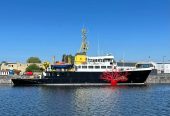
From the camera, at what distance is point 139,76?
103 metres

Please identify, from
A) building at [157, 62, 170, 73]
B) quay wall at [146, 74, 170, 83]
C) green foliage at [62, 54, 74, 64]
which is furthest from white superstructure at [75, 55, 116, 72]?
building at [157, 62, 170, 73]

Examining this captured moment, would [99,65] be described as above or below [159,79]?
above

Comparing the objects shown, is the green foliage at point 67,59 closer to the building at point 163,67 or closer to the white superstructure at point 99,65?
the white superstructure at point 99,65

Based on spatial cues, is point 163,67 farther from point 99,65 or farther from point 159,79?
point 99,65

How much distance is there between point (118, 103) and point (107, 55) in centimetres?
4785

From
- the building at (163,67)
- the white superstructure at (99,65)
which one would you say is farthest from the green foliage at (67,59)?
the building at (163,67)

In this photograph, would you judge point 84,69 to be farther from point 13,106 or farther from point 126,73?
point 13,106

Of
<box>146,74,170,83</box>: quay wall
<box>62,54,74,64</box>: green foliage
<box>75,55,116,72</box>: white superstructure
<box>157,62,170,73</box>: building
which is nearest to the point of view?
<box>75,55,116,72</box>: white superstructure

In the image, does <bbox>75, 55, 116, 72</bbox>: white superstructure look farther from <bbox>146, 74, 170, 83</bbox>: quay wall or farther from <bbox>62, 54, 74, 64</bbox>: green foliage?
<bbox>146, 74, 170, 83</bbox>: quay wall

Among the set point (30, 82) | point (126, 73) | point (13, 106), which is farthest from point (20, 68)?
point (13, 106)

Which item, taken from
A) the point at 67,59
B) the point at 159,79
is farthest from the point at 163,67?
the point at 67,59

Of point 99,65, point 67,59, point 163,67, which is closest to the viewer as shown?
point 99,65

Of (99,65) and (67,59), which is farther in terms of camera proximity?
(67,59)

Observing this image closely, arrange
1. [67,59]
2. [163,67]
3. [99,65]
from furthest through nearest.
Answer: [163,67]
[67,59]
[99,65]
